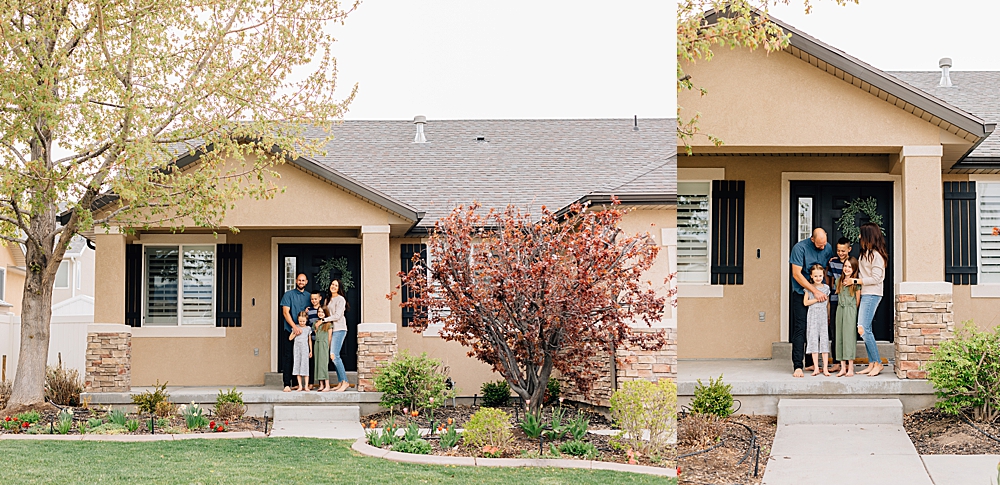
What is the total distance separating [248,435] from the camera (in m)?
8.67

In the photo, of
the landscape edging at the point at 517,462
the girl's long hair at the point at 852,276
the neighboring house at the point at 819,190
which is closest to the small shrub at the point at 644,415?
the landscape edging at the point at 517,462

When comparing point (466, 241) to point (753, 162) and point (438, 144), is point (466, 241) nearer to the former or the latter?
point (753, 162)

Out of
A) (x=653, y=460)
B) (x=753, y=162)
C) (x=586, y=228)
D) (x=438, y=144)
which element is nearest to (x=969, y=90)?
(x=753, y=162)

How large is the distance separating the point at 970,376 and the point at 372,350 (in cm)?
612

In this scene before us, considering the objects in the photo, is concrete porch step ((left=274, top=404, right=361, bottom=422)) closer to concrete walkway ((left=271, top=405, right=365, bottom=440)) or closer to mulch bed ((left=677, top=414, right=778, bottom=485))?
concrete walkway ((left=271, top=405, right=365, bottom=440))

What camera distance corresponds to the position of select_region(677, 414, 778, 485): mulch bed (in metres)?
4.19

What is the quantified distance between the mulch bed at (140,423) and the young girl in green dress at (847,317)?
571 cm

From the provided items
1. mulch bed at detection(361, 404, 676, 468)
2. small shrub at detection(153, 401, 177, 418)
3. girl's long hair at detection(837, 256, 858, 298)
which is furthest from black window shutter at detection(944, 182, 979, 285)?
small shrub at detection(153, 401, 177, 418)

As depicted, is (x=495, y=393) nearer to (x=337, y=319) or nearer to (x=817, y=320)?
(x=337, y=319)

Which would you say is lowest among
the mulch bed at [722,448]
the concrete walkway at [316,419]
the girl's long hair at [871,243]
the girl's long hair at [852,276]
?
the concrete walkway at [316,419]

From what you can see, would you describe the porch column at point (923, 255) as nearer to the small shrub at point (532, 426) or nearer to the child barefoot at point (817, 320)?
the child barefoot at point (817, 320)

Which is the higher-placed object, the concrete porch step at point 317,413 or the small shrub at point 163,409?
the small shrub at point 163,409

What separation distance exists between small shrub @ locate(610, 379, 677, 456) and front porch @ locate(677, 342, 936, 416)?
1.80 feet

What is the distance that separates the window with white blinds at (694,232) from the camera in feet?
21.7
